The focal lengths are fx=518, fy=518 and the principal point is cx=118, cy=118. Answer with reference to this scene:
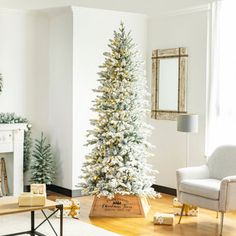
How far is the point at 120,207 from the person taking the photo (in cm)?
648

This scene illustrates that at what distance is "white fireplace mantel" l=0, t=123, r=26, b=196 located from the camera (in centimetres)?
745

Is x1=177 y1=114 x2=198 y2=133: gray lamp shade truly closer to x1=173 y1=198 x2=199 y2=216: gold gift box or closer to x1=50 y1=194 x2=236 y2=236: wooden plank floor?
x1=173 y1=198 x2=199 y2=216: gold gift box

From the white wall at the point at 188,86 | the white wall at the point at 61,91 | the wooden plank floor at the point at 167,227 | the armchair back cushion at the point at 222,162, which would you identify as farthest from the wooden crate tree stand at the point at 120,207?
the white wall at the point at 188,86

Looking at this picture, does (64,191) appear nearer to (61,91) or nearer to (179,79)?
(61,91)

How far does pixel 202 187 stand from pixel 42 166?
9.14 ft

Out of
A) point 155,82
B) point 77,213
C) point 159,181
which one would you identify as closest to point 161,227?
point 77,213

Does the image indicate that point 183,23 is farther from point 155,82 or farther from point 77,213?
point 77,213

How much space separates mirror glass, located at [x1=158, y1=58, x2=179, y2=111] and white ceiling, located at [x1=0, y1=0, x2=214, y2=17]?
817 mm

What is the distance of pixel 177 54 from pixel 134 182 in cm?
231

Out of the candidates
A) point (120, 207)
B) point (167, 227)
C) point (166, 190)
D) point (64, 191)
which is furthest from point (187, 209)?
point (64, 191)

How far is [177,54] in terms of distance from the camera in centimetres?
777

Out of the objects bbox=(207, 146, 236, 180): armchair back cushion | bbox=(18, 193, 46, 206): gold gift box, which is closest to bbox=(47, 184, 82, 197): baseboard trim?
bbox=(207, 146, 236, 180): armchair back cushion

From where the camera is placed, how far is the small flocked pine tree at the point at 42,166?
7.74 metres

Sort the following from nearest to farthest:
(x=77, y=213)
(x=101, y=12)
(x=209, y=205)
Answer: (x=209, y=205) → (x=77, y=213) → (x=101, y=12)
